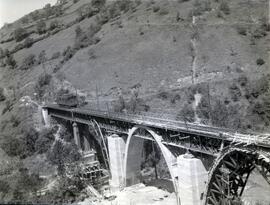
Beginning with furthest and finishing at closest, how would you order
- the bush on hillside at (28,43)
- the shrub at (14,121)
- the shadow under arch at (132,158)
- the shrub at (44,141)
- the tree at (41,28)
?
1. the tree at (41,28)
2. the bush on hillside at (28,43)
3. the shrub at (14,121)
4. the shrub at (44,141)
5. the shadow under arch at (132,158)

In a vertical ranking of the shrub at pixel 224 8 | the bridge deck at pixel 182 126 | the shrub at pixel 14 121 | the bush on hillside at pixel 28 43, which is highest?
the shrub at pixel 224 8

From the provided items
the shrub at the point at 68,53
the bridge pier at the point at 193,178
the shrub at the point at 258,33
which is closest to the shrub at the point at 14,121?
the shrub at the point at 68,53

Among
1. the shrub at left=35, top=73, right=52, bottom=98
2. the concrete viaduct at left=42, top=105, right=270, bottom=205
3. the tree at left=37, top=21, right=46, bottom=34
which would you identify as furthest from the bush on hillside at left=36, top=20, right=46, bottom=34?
the concrete viaduct at left=42, top=105, right=270, bottom=205

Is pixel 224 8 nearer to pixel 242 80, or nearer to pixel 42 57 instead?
pixel 242 80

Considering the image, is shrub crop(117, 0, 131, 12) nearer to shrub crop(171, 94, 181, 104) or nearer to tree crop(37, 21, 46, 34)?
tree crop(37, 21, 46, 34)

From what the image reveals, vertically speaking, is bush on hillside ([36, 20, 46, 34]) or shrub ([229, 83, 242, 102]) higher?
bush on hillside ([36, 20, 46, 34])

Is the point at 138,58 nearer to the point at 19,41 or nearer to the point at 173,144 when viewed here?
the point at 173,144

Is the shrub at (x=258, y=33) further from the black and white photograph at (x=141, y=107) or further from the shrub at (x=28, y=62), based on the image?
the shrub at (x=28, y=62)
